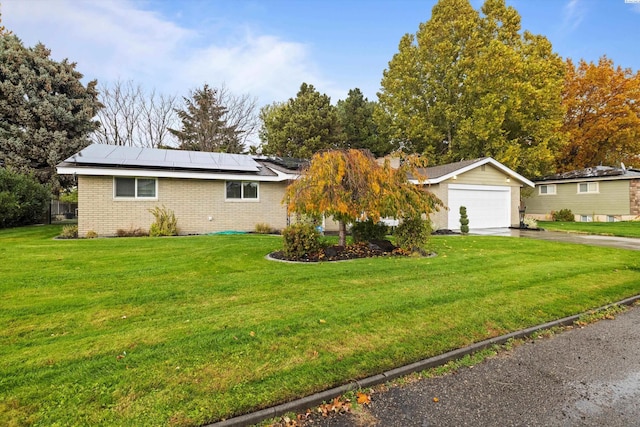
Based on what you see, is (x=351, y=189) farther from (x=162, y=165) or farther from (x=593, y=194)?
(x=593, y=194)

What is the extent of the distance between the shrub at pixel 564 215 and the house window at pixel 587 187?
1.50m

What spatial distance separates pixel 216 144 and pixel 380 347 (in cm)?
3145

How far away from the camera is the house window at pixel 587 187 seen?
22156 millimetres

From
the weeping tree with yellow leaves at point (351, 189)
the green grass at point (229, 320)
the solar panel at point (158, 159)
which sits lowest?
the green grass at point (229, 320)

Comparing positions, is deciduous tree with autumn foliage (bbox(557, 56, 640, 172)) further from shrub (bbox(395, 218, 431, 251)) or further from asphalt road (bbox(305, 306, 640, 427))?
asphalt road (bbox(305, 306, 640, 427))

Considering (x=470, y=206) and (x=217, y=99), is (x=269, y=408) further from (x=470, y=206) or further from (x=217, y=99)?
(x=217, y=99)

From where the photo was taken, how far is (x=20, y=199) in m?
16.2

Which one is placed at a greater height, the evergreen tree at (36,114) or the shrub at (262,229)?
the evergreen tree at (36,114)

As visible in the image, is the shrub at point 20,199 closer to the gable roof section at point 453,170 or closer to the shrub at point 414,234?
the shrub at point 414,234

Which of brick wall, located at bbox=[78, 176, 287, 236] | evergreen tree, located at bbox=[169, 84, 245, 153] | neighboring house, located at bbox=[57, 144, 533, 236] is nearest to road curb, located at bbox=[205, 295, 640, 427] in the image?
neighboring house, located at bbox=[57, 144, 533, 236]

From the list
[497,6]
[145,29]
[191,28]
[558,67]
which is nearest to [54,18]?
[145,29]

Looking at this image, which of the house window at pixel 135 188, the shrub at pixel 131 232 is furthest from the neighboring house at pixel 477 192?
the shrub at pixel 131 232

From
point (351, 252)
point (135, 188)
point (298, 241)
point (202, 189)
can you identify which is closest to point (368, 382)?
point (298, 241)

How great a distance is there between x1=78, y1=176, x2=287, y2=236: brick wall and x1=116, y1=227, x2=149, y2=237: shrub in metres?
0.10
